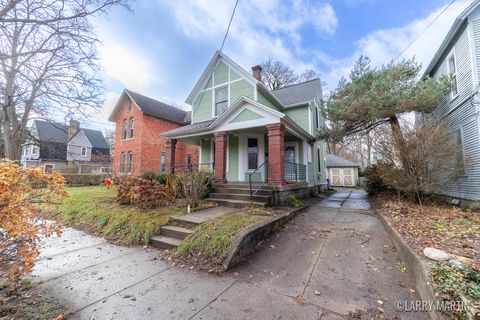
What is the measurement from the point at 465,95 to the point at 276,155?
23.7 ft

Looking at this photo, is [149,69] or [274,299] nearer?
[274,299]

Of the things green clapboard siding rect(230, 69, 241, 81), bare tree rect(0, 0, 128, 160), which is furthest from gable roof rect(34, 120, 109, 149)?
green clapboard siding rect(230, 69, 241, 81)

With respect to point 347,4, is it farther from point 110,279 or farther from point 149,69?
point 110,279

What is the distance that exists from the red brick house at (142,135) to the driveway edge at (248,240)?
44.9 feet

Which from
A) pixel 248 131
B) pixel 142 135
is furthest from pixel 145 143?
pixel 248 131

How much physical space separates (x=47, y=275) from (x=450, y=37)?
46.9 ft

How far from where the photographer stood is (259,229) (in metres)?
4.70

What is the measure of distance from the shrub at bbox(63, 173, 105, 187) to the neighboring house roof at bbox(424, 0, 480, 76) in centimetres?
2514

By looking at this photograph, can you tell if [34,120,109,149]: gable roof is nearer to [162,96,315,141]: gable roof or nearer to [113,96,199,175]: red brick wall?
[113,96,199,175]: red brick wall

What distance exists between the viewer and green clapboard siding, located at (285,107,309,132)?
39.5ft

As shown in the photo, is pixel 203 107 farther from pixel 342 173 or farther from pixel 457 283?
pixel 342 173

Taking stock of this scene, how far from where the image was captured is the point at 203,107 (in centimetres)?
1297

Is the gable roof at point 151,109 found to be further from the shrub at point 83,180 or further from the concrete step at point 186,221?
the concrete step at point 186,221

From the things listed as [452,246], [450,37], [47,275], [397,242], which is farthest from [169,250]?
[450,37]
